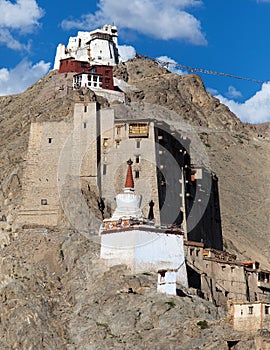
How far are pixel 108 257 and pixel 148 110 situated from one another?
52.9m

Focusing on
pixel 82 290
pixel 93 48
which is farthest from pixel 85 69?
pixel 82 290

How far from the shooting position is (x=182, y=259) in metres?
73.8

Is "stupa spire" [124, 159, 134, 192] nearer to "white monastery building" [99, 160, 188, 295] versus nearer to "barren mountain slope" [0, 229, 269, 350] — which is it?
"white monastery building" [99, 160, 188, 295]

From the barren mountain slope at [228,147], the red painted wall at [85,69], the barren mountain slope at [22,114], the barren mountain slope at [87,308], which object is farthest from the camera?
the red painted wall at [85,69]

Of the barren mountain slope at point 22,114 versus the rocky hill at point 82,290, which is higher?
the barren mountain slope at point 22,114

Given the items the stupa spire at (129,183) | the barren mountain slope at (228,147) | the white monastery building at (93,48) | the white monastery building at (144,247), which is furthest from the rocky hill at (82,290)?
the white monastery building at (93,48)

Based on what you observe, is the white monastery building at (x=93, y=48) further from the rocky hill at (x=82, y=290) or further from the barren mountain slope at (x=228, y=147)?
the rocky hill at (x=82, y=290)

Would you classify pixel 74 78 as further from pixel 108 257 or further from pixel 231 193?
pixel 108 257

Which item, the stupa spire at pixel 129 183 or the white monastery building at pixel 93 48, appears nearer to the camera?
the stupa spire at pixel 129 183

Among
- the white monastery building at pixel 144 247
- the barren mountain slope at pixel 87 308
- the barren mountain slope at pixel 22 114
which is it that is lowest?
the barren mountain slope at pixel 87 308

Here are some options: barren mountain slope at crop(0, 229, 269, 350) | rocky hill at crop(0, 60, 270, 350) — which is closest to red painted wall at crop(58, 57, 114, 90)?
rocky hill at crop(0, 60, 270, 350)

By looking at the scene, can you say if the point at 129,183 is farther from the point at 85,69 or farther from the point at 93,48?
the point at 93,48

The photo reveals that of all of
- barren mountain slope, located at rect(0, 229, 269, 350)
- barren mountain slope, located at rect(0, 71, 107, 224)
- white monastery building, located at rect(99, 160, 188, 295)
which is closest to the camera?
barren mountain slope, located at rect(0, 229, 269, 350)

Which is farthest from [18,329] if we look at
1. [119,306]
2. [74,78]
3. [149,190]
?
[74,78]
